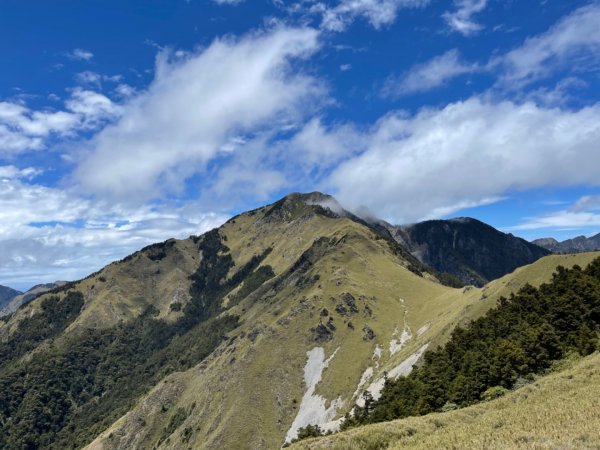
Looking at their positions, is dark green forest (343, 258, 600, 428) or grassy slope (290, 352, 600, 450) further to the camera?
dark green forest (343, 258, 600, 428)

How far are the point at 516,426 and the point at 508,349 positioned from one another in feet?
173

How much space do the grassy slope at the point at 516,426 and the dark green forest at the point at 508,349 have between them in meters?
27.1

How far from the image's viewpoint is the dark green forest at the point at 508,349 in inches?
3118

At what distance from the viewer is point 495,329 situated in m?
108

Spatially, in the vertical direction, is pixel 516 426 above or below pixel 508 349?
above

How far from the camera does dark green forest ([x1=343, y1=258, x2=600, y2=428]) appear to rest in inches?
3118

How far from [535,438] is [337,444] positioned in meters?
18.8

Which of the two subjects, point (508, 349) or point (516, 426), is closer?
point (516, 426)

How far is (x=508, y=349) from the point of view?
8219cm

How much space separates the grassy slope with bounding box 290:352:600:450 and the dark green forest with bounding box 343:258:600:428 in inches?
1066

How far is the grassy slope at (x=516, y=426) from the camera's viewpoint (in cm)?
3072

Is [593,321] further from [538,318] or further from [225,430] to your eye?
[225,430]

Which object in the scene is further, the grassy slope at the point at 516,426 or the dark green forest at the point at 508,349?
the dark green forest at the point at 508,349

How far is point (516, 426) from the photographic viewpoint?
115ft
